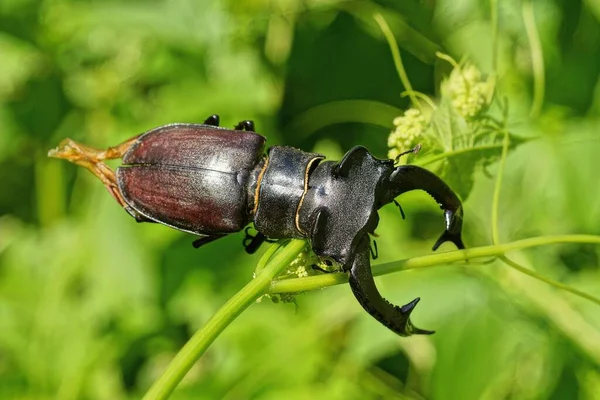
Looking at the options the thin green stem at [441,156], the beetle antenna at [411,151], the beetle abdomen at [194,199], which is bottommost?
the beetle abdomen at [194,199]

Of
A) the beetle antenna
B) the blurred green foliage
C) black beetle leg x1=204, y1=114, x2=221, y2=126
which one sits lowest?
the blurred green foliage

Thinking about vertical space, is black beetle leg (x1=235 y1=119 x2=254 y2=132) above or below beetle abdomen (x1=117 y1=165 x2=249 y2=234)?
above

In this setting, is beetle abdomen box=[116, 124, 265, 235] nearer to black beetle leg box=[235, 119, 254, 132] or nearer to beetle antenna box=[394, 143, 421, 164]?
black beetle leg box=[235, 119, 254, 132]

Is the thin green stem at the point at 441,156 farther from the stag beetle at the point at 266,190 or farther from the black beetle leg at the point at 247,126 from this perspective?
the black beetle leg at the point at 247,126

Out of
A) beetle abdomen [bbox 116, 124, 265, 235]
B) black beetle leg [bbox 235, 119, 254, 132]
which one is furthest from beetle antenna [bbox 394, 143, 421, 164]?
black beetle leg [bbox 235, 119, 254, 132]

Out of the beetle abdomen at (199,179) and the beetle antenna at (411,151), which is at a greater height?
the beetle antenna at (411,151)

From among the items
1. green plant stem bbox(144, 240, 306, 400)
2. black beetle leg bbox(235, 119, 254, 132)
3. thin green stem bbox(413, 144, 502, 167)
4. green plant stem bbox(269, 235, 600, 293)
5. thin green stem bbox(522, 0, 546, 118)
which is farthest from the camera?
thin green stem bbox(522, 0, 546, 118)

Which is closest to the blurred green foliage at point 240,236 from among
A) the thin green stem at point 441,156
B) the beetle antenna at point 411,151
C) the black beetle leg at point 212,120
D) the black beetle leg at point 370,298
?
the thin green stem at point 441,156
